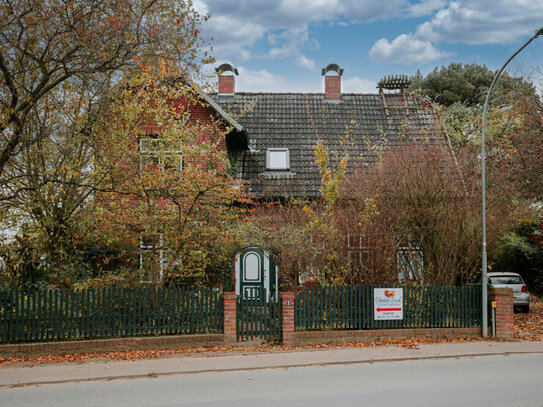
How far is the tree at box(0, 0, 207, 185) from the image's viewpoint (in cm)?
1094

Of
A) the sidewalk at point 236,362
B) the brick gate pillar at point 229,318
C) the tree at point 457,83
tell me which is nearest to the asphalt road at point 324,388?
the sidewalk at point 236,362

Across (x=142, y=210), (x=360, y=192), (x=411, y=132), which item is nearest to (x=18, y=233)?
(x=142, y=210)

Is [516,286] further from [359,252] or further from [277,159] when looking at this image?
[277,159]

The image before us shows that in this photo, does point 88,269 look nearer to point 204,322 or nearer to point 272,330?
point 204,322

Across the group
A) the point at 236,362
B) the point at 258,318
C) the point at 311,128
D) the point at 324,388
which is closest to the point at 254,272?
the point at 258,318

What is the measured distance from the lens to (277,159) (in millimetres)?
21172

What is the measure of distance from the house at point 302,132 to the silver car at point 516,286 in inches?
209

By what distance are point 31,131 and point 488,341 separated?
12830 mm

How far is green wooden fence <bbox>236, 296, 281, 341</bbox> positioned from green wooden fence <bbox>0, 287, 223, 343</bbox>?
0.49 m

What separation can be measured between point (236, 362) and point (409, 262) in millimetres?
6078

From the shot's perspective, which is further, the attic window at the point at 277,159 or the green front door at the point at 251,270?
the attic window at the point at 277,159

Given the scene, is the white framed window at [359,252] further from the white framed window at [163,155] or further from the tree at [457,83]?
the tree at [457,83]

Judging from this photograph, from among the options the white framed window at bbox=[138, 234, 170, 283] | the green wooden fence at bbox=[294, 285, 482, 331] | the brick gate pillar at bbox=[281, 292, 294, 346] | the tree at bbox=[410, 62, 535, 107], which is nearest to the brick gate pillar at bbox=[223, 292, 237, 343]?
the brick gate pillar at bbox=[281, 292, 294, 346]

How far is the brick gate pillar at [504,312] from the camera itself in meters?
13.5
